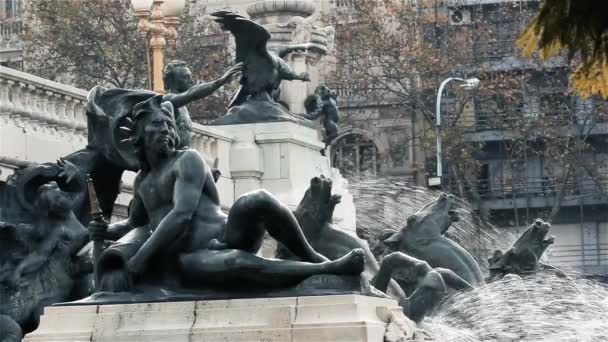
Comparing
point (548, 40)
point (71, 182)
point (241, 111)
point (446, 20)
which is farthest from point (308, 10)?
point (446, 20)

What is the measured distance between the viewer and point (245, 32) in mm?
23906

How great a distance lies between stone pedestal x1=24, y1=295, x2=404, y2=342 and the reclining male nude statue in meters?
0.22

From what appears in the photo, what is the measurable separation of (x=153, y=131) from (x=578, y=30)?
7.36 m

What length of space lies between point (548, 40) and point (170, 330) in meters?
6.75

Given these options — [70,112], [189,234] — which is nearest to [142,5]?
[70,112]

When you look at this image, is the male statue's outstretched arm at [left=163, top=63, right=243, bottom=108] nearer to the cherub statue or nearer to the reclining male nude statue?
the reclining male nude statue

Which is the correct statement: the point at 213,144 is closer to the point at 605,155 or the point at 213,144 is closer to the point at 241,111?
the point at 241,111

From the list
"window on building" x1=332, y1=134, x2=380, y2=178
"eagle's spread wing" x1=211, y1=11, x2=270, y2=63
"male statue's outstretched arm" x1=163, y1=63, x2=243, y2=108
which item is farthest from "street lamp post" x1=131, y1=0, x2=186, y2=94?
"window on building" x1=332, y1=134, x2=380, y2=178

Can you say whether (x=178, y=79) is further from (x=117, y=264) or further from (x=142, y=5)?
(x=142, y=5)

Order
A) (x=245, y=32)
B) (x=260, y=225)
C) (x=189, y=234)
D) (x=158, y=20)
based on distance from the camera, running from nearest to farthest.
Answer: (x=260, y=225) → (x=189, y=234) → (x=245, y=32) → (x=158, y=20)

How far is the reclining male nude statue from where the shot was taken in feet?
45.7

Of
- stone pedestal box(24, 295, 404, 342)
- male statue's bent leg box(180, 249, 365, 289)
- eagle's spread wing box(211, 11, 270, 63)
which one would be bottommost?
stone pedestal box(24, 295, 404, 342)

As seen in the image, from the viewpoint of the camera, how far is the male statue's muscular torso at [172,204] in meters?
14.3

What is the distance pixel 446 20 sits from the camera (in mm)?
57406
